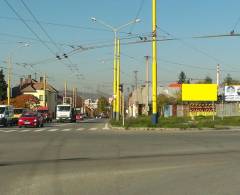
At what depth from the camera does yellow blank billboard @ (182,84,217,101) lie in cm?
8519

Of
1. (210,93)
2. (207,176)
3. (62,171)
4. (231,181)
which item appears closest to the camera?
(231,181)

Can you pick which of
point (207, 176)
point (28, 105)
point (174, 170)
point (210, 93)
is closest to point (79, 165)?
point (174, 170)

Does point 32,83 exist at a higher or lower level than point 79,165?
higher

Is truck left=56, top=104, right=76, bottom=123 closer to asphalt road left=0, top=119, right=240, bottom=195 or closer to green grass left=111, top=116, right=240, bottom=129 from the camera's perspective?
green grass left=111, top=116, right=240, bottom=129

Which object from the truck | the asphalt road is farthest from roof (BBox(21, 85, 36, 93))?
the asphalt road

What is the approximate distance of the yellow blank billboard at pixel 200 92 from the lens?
85.2 metres

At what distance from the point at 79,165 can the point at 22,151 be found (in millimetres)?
5702

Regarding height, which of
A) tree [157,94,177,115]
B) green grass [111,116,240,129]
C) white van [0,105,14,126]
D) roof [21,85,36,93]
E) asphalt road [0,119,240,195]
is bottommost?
asphalt road [0,119,240,195]

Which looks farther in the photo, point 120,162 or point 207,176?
point 120,162

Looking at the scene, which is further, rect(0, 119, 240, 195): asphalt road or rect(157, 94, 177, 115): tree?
rect(157, 94, 177, 115): tree

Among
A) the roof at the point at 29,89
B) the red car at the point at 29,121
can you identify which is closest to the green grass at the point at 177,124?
the red car at the point at 29,121

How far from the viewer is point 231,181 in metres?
12.8

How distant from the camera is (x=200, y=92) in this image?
86.2 m

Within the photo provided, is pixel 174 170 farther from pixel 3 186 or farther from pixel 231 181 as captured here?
pixel 3 186
